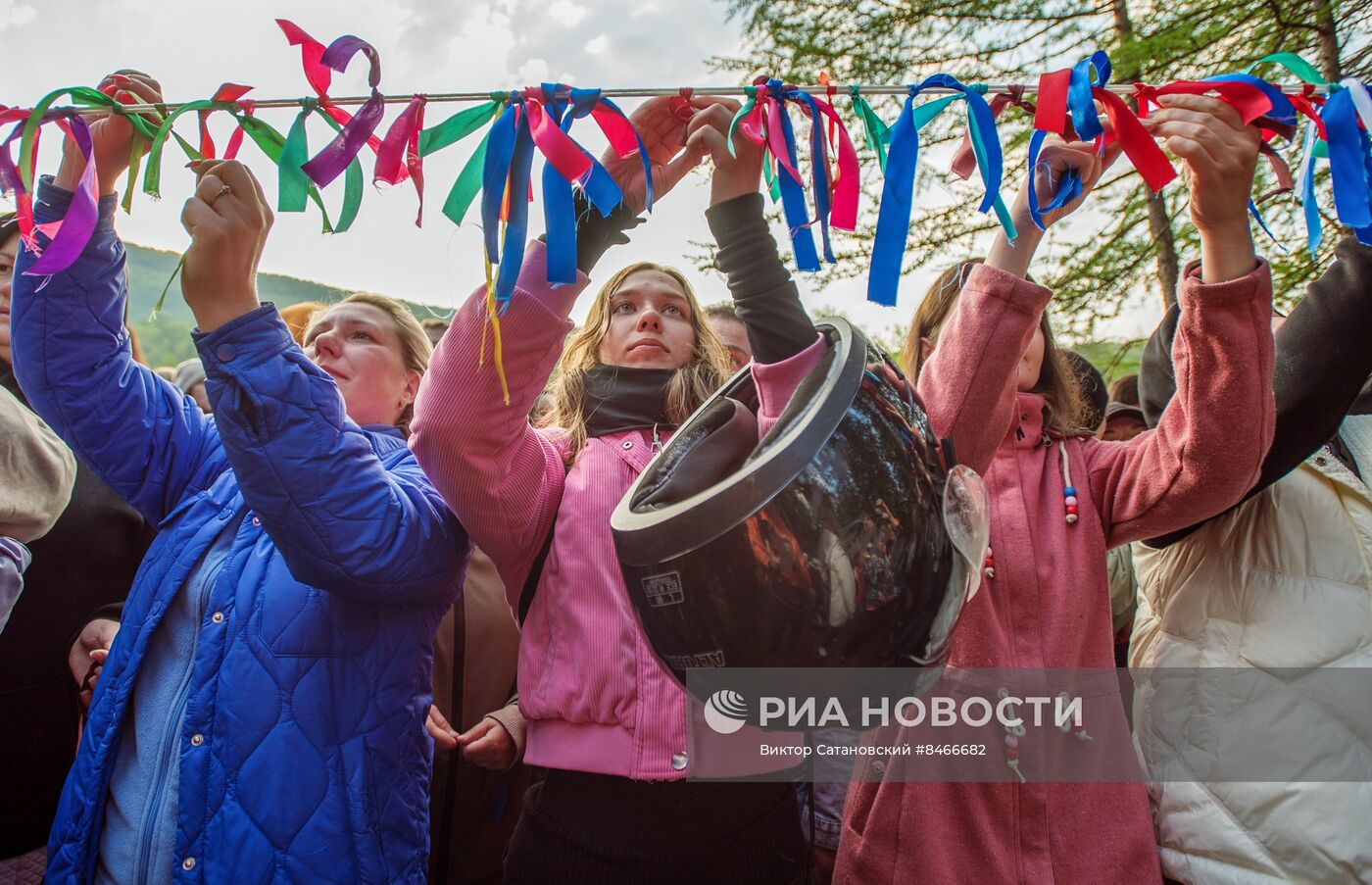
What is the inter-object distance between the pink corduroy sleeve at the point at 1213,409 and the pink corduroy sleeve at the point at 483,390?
1158 millimetres

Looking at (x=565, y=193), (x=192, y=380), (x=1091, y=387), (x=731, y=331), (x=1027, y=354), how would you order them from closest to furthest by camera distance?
(x=565, y=193)
(x=1027, y=354)
(x=1091, y=387)
(x=731, y=331)
(x=192, y=380)

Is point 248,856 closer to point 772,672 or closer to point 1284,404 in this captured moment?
point 772,672

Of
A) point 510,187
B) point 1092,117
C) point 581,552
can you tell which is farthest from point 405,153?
point 1092,117

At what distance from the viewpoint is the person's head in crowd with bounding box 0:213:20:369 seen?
214 cm

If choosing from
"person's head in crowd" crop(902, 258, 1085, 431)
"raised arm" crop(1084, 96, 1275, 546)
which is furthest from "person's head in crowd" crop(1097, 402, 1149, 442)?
"raised arm" crop(1084, 96, 1275, 546)

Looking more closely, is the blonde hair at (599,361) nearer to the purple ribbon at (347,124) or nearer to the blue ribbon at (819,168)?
the blue ribbon at (819,168)

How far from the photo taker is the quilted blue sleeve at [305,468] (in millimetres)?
1358

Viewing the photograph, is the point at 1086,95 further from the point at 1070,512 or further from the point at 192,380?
the point at 192,380

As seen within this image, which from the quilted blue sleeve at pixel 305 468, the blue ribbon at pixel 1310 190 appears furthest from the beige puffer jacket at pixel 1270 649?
the quilted blue sleeve at pixel 305 468

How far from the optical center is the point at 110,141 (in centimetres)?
150

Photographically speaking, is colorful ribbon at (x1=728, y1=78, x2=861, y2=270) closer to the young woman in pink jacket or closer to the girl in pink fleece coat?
A: the young woman in pink jacket

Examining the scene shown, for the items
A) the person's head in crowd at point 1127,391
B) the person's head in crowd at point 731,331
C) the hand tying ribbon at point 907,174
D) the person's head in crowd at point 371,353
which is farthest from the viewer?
the person's head in crowd at point 1127,391

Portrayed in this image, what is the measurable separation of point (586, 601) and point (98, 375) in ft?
3.27

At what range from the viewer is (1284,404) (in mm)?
1733
